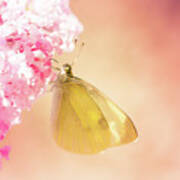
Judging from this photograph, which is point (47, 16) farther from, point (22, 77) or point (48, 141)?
point (48, 141)

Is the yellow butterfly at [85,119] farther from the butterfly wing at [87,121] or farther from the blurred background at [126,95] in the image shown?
the blurred background at [126,95]

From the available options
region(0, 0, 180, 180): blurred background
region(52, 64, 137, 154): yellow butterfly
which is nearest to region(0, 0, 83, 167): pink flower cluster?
region(52, 64, 137, 154): yellow butterfly

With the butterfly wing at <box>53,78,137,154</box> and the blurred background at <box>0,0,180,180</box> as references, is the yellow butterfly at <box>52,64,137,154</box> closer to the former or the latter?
the butterfly wing at <box>53,78,137,154</box>

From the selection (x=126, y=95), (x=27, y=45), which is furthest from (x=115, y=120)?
(x=126, y=95)

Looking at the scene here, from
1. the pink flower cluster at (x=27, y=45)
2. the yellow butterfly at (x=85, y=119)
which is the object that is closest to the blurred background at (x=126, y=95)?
the yellow butterfly at (x=85, y=119)

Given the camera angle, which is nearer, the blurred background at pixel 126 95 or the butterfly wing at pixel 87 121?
the butterfly wing at pixel 87 121

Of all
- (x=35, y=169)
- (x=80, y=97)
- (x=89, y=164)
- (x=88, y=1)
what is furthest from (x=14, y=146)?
(x=80, y=97)
